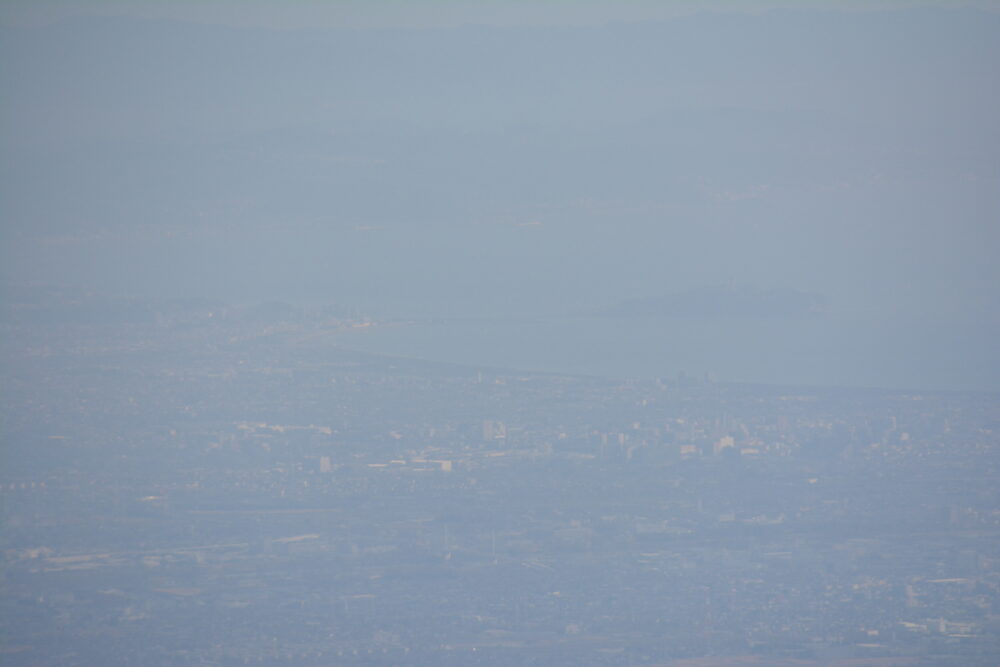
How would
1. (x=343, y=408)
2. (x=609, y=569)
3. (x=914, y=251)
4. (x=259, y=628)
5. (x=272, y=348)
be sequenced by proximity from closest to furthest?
(x=259, y=628)
(x=609, y=569)
(x=343, y=408)
(x=272, y=348)
(x=914, y=251)

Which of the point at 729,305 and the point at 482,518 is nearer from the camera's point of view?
the point at 482,518

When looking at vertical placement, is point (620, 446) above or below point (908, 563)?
above

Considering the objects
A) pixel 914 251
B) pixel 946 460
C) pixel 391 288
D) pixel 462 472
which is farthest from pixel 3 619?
pixel 914 251

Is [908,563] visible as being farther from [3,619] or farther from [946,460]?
[3,619]

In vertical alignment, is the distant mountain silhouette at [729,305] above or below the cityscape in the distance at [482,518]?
above

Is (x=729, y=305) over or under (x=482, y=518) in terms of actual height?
over

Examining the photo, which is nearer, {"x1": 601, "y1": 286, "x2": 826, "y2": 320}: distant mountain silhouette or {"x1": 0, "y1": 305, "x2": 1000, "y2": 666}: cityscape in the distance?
{"x1": 0, "y1": 305, "x2": 1000, "y2": 666}: cityscape in the distance

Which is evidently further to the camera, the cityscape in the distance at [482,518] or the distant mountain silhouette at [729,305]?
the distant mountain silhouette at [729,305]

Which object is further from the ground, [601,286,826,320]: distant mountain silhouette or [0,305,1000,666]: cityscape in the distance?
[601,286,826,320]: distant mountain silhouette
